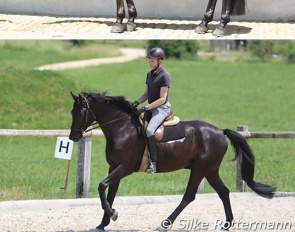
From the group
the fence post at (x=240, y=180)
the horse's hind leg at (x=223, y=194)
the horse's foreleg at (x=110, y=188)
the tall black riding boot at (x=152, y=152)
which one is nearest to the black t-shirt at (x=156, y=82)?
the tall black riding boot at (x=152, y=152)

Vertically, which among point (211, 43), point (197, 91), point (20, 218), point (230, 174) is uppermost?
point (20, 218)

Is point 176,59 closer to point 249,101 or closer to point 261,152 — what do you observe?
point 249,101

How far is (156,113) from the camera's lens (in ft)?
25.6

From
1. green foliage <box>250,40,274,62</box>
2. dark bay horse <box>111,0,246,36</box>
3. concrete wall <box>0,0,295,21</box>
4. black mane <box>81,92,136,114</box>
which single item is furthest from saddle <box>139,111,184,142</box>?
green foliage <box>250,40,274,62</box>

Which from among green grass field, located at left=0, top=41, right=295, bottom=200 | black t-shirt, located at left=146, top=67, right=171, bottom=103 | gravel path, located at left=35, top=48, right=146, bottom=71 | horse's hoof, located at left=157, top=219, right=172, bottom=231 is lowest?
gravel path, located at left=35, top=48, right=146, bottom=71

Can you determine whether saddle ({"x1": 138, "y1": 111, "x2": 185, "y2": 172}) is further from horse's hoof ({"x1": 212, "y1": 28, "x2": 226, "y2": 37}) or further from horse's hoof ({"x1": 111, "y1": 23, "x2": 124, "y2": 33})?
horse's hoof ({"x1": 111, "y1": 23, "x2": 124, "y2": 33})

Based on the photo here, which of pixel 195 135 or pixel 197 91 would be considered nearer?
pixel 195 135

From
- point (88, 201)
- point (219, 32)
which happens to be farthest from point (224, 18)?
point (88, 201)

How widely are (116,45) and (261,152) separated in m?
25.3

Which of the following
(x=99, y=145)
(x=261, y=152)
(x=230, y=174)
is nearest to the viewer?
(x=230, y=174)

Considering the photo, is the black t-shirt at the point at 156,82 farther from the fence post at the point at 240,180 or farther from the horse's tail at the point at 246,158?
the fence post at the point at 240,180

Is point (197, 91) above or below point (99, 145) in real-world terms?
below

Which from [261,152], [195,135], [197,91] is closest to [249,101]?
[197,91]

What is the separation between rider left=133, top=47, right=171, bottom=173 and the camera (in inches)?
304
